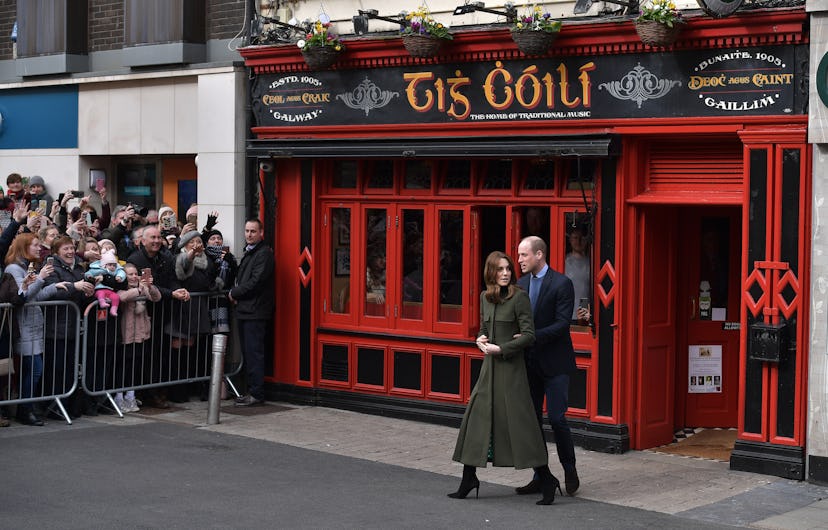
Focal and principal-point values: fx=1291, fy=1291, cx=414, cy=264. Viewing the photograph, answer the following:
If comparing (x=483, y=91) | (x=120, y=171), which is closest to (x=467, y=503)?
(x=483, y=91)

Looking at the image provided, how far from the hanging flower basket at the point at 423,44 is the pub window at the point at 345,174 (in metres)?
1.67

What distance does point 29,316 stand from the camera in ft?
41.6

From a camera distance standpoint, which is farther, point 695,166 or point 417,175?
point 417,175

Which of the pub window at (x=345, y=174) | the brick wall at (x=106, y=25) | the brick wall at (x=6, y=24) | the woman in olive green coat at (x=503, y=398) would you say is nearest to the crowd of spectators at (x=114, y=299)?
the pub window at (x=345, y=174)

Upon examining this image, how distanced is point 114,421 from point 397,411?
2.91 meters

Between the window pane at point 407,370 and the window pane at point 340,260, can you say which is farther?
the window pane at point 340,260

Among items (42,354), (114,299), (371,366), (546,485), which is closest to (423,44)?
(371,366)

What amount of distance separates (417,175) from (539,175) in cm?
150

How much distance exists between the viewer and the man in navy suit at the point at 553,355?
9.95 metres

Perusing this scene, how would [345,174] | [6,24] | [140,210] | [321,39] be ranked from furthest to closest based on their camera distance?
1. [6,24]
2. [140,210]
3. [345,174]
4. [321,39]

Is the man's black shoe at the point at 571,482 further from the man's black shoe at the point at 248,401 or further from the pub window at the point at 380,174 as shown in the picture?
the man's black shoe at the point at 248,401

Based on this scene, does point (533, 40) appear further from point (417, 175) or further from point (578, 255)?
point (417, 175)

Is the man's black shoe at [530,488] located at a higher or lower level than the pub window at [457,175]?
lower

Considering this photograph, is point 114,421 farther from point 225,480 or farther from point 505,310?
point 505,310
